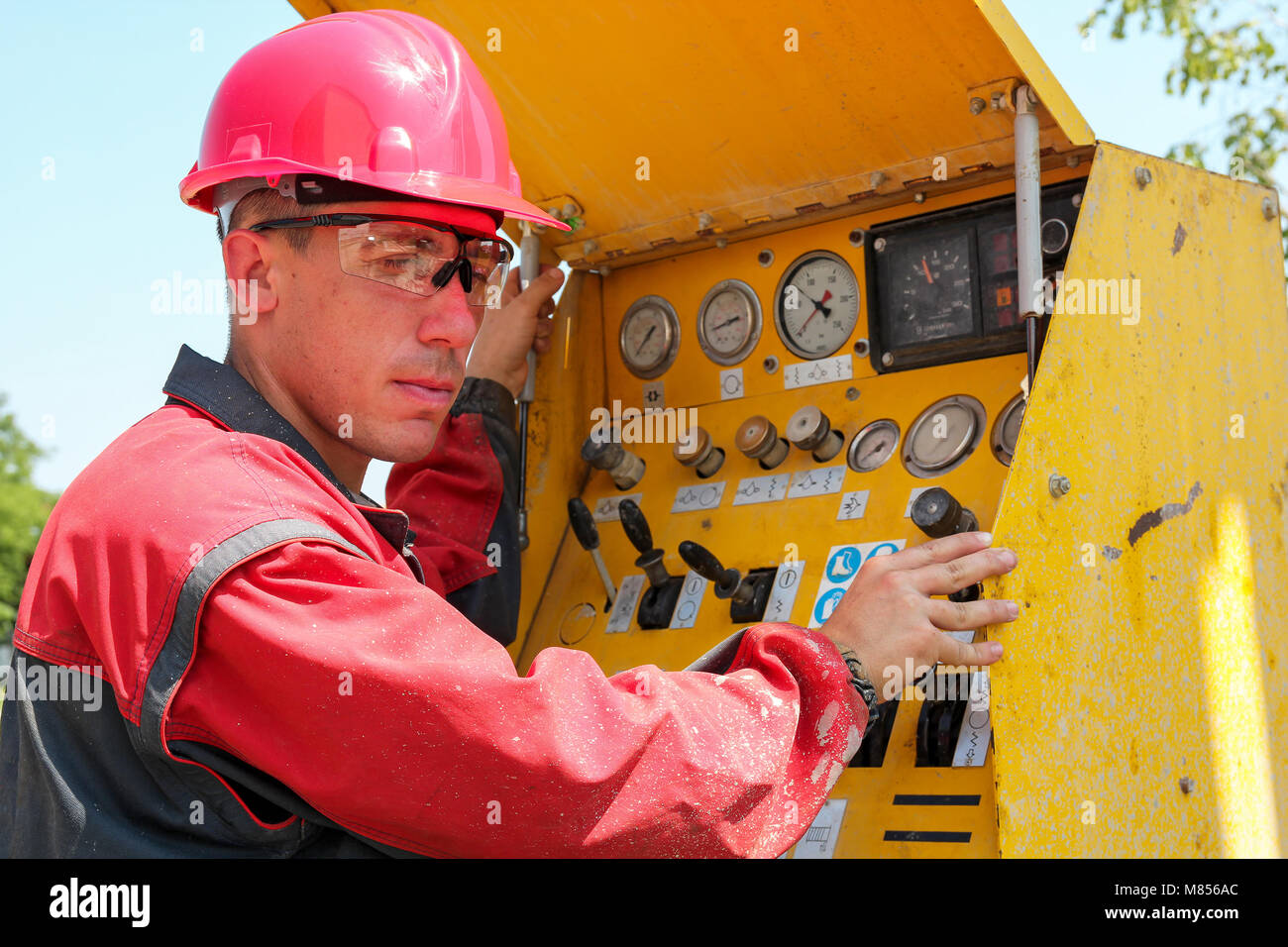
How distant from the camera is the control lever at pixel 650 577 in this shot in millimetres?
2553

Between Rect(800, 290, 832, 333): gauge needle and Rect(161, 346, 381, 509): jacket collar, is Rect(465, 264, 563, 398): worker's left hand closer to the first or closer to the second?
Rect(800, 290, 832, 333): gauge needle

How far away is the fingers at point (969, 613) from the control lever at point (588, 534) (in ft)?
3.58

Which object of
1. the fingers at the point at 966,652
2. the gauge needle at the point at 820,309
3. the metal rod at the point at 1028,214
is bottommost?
the fingers at the point at 966,652

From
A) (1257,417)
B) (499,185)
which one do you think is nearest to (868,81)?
(499,185)

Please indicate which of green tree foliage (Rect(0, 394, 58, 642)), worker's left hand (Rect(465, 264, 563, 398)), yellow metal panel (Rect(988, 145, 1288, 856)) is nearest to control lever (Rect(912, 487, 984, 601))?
yellow metal panel (Rect(988, 145, 1288, 856))

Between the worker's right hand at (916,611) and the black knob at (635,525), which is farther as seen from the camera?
the black knob at (635,525)

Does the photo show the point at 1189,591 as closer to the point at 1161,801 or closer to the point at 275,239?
the point at 1161,801

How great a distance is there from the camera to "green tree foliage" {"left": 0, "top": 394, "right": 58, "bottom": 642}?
32.1 metres

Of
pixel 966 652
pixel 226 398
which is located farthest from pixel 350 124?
pixel 966 652

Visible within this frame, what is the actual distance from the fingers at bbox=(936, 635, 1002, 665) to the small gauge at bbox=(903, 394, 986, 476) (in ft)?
2.48

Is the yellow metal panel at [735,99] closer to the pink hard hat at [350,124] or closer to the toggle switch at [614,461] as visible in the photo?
the toggle switch at [614,461]

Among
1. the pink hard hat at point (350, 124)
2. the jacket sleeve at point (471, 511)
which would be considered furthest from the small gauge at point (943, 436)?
the pink hard hat at point (350, 124)

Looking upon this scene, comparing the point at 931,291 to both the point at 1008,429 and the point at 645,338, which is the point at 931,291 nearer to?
the point at 1008,429

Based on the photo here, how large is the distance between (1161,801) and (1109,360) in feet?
2.34
